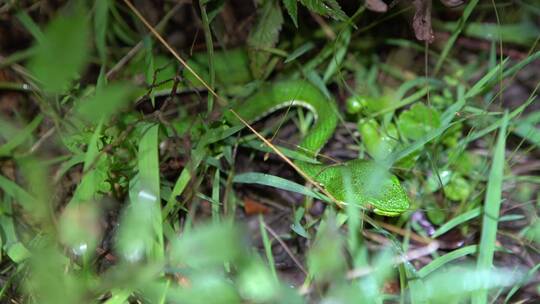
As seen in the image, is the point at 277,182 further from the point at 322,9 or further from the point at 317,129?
the point at 322,9

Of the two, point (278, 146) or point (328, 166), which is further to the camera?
point (278, 146)

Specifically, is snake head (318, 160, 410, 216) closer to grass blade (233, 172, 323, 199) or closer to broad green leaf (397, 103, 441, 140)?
grass blade (233, 172, 323, 199)

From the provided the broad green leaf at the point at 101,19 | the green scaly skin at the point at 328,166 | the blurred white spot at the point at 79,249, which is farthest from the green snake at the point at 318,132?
the blurred white spot at the point at 79,249

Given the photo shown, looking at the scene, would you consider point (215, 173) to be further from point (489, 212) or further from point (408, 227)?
point (489, 212)

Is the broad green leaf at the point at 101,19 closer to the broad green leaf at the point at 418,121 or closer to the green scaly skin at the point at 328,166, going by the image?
the green scaly skin at the point at 328,166

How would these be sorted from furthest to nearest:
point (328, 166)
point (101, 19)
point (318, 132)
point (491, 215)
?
point (318, 132), point (101, 19), point (328, 166), point (491, 215)

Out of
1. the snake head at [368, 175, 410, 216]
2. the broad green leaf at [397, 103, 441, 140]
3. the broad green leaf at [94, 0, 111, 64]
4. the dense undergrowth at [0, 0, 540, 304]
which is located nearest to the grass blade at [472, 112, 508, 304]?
the dense undergrowth at [0, 0, 540, 304]

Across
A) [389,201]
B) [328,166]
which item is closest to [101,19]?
[328,166]

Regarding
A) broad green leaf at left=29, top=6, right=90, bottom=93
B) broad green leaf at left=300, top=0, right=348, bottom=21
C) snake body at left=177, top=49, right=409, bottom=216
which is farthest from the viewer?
snake body at left=177, top=49, right=409, bottom=216
